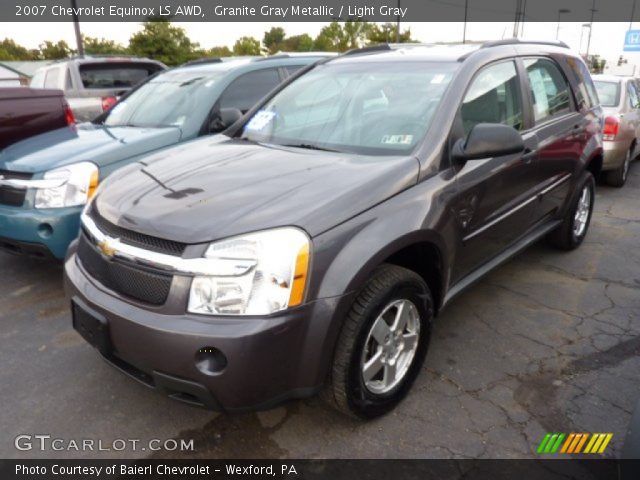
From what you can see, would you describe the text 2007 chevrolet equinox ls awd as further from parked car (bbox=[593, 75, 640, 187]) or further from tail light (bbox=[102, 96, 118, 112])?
tail light (bbox=[102, 96, 118, 112])

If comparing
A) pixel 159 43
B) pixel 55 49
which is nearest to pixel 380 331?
pixel 159 43

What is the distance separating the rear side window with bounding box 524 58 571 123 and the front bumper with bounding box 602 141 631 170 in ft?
9.97

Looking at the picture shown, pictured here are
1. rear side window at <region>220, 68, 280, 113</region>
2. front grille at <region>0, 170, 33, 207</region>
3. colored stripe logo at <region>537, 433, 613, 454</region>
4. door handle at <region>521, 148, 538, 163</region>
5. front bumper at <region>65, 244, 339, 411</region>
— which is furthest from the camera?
rear side window at <region>220, 68, 280, 113</region>

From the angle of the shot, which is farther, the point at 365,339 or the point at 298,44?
the point at 298,44

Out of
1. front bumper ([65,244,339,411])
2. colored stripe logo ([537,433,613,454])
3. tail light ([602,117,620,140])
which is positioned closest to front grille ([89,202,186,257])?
front bumper ([65,244,339,411])

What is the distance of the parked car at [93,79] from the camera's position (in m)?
7.66

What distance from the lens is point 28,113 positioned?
4.93m

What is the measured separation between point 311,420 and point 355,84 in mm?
2002

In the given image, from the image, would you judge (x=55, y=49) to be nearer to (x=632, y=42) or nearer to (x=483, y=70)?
(x=632, y=42)

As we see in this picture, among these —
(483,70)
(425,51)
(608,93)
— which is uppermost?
(425,51)

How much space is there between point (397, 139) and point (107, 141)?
8.39 ft

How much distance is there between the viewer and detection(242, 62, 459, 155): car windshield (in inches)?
109

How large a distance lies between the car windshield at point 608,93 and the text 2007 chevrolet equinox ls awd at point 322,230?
179 inches

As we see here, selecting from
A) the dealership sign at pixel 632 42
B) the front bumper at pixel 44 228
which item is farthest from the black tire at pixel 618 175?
the dealership sign at pixel 632 42
